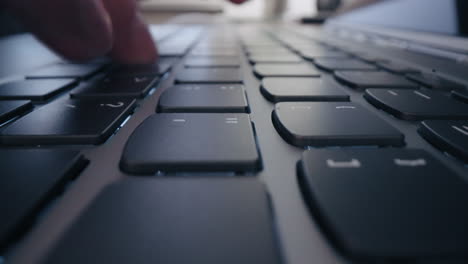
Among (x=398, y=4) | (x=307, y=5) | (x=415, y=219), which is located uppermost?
(x=307, y=5)

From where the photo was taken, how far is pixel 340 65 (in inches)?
17.2

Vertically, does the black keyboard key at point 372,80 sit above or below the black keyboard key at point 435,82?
above

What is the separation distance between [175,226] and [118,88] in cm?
25

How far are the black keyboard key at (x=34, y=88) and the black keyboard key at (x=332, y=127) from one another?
0.26m

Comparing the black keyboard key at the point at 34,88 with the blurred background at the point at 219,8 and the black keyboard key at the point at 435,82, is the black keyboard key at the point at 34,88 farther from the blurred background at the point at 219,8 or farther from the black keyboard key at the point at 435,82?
the blurred background at the point at 219,8

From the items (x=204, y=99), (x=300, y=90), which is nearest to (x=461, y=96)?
(x=300, y=90)

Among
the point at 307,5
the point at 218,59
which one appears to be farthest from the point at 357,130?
the point at 307,5

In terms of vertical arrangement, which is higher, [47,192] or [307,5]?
[307,5]

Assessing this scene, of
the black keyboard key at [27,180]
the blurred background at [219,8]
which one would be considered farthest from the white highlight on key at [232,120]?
the blurred background at [219,8]

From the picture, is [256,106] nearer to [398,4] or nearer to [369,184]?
[369,184]

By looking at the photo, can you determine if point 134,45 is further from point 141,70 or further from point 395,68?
point 395,68

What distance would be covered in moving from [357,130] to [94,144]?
0.64 ft

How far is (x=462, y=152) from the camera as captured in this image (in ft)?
0.56

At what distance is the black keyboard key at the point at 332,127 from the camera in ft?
0.61
